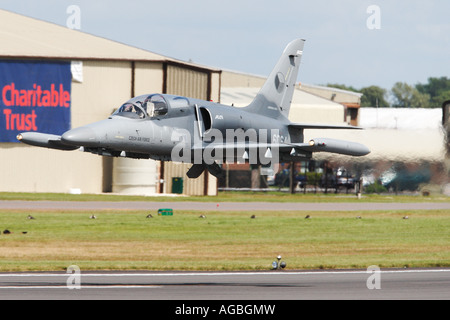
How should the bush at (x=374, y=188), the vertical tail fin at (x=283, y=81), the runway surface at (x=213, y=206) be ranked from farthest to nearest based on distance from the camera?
the bush at (x=374, y=188) < the runway surface at (x=213, y=206) < the vertical tail fin at (x=283, y=81)

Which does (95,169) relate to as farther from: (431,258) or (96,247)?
(431,258)

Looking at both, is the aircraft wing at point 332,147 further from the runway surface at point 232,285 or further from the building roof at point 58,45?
the building roof at point 58,45

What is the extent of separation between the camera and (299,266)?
38.1 m

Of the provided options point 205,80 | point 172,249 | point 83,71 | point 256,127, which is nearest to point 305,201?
point 205,80

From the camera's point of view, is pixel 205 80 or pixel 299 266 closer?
pixel 299 266

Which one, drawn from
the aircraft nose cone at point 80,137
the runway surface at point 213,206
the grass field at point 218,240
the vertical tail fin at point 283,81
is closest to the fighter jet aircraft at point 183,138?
the aircraft nose cone at point 80,137

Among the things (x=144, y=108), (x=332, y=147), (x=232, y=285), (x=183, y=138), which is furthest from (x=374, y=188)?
(x=144, y=108)

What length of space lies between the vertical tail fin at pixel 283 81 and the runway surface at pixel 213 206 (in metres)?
A: 29.9

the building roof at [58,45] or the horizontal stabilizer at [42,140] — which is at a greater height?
the building roof at [58,45]

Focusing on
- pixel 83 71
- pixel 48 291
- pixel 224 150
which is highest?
pixel 83 71

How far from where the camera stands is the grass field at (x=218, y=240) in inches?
1561

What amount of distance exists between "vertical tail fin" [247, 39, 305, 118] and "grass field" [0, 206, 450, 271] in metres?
7.74

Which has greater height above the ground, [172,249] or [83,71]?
[83,71]

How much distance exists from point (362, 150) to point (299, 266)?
11640 mm
